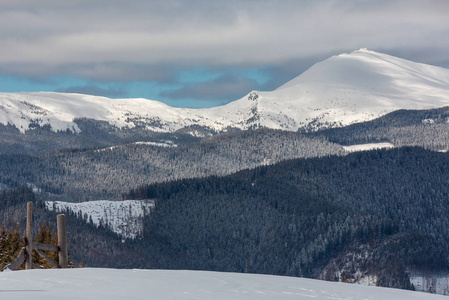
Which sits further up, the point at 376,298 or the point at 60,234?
the point at 60,234

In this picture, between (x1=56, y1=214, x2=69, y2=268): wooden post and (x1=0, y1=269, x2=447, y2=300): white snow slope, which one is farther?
(x1=56, y1=214, x2=69, y2=268): wooden post

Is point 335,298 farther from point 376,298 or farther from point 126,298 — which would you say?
point 126,298

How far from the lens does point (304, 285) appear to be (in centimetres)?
2462

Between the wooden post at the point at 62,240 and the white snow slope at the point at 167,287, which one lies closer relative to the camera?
the white snow slope at the point at 167,287

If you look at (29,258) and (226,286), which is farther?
(29,258)

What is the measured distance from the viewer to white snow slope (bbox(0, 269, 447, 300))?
66.3ft

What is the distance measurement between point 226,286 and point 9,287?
250 inches

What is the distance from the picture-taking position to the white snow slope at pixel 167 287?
796 inches

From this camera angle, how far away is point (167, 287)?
72.5 ft

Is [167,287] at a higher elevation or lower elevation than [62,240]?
lower

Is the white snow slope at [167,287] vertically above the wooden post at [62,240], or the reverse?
the wooden post at [62,240]

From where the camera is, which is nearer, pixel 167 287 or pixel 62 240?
pixel 167 287

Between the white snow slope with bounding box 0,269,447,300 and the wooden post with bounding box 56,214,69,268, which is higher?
the wooden post with bounding box 56,214,69,268

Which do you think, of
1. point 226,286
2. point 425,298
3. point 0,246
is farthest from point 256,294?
point 0,246
